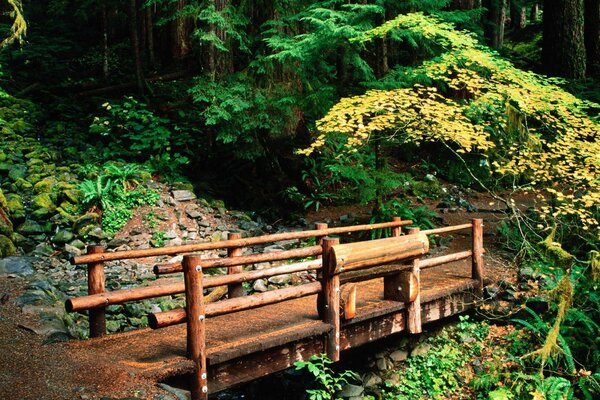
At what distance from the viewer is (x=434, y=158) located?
16.2 m

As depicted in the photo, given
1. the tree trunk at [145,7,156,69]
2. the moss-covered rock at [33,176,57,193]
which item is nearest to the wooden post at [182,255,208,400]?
the moss-covered rock at [33,176,57,193]

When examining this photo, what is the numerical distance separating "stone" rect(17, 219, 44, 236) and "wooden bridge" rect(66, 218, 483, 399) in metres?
5.03

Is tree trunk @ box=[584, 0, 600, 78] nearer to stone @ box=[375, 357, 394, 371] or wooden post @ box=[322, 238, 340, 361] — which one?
stone @ box=[375, 357, 394, 371]

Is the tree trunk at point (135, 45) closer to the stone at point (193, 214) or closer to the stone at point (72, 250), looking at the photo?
the stone at point (193, 214)

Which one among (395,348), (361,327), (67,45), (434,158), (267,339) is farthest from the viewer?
(67,45)

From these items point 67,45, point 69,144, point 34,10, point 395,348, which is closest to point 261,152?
point 69,144

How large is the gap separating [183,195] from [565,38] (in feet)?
42.8

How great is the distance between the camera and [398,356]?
7.59 meters

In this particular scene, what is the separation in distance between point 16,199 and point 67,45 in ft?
35.7

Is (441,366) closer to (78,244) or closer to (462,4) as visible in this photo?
(78,244)

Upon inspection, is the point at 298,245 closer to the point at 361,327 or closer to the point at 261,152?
the point at 261,152

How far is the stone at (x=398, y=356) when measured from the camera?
757 cm

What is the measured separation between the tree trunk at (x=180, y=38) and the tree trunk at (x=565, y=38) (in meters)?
11.7

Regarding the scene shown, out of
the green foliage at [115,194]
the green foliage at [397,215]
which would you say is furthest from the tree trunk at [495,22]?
the green foliage at [115,194]
